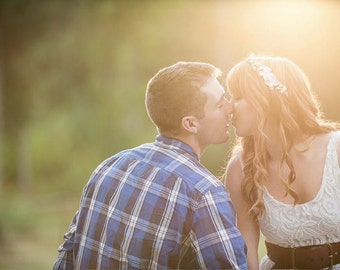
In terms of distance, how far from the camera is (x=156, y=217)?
2195mm

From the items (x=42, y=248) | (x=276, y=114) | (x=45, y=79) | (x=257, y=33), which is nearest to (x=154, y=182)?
(x=276, y=114)

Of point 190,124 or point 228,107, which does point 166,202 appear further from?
point 228,107

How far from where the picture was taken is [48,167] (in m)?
17.0

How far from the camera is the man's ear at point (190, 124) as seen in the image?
2.42 metres

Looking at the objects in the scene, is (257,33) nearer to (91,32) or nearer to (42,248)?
(91,32)

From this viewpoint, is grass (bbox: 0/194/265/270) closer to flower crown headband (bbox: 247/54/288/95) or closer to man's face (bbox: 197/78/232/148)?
flower crown headband (bbox: 247/54/288/95)

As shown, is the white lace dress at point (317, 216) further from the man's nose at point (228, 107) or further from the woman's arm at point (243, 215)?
the man's nose at point (228, 107)

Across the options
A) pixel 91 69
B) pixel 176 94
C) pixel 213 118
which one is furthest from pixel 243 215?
pixel 91 69

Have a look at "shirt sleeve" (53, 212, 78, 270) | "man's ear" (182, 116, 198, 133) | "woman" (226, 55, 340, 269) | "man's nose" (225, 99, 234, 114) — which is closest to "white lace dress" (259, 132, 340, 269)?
"woman" (226, 55, 340, 269)

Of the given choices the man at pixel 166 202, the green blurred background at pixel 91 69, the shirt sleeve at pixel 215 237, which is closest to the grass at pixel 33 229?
the green blurred background at pixel 91 69

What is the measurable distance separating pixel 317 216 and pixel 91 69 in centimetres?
1093

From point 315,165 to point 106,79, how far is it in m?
11.6

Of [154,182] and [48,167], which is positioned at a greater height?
[154,182]

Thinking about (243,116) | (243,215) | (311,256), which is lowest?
(311,256)
